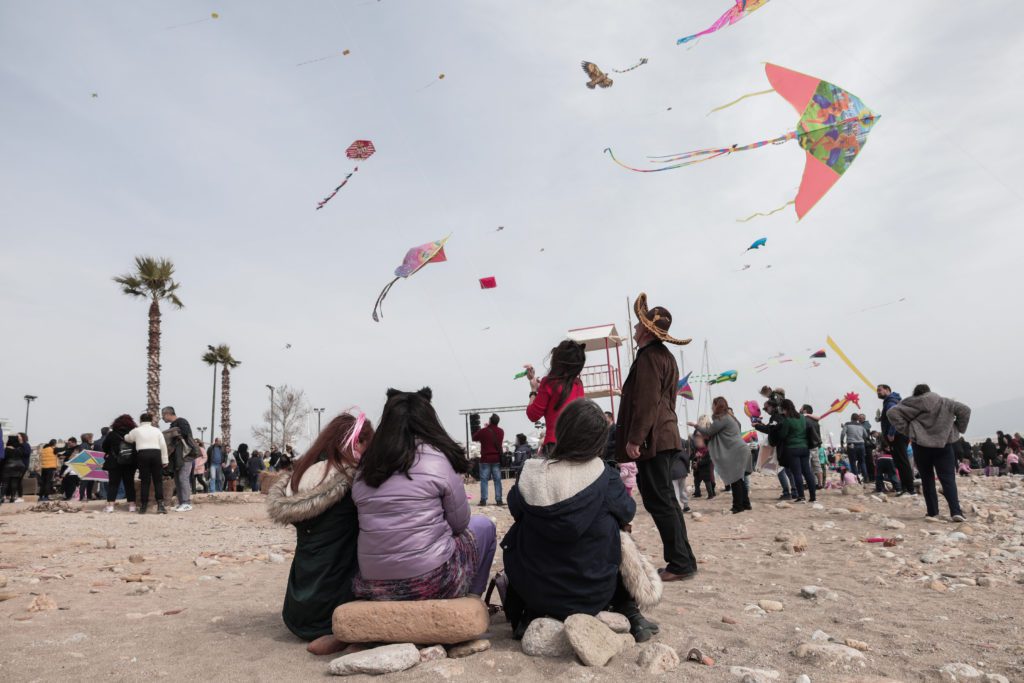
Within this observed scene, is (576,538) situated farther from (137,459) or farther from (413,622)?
(137,459)

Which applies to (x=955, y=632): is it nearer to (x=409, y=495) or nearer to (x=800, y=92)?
(x=409, y=495)

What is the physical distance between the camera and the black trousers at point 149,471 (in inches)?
388

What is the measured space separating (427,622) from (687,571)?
8.25 feet

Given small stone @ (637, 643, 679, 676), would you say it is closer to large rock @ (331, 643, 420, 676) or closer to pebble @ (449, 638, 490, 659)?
pebble @ (449, 638, 490, 659)

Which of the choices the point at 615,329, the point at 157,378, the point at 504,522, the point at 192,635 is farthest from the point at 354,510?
the point at 157,378

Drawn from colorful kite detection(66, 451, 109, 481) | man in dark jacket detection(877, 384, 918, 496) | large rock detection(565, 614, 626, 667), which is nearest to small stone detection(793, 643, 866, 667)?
large rock detection(565, 614, 626, 667)

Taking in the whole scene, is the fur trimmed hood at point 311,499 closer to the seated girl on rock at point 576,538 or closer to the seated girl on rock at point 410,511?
the seated girl on rock at point 410,511

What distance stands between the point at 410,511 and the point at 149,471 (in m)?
8.54

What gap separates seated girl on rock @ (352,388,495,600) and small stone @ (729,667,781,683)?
4.62 ft

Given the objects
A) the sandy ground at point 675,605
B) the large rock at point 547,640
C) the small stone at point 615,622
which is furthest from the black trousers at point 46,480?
the small stone at point 615,622

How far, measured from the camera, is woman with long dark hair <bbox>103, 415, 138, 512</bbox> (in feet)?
33.2

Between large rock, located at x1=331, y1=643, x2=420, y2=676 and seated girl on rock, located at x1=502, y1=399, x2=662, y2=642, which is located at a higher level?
seated girl on rock, located at x1=502, y1=399, x2=662, y2=642

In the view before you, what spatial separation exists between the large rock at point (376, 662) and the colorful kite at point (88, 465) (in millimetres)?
11773

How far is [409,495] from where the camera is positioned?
11.0 ft
